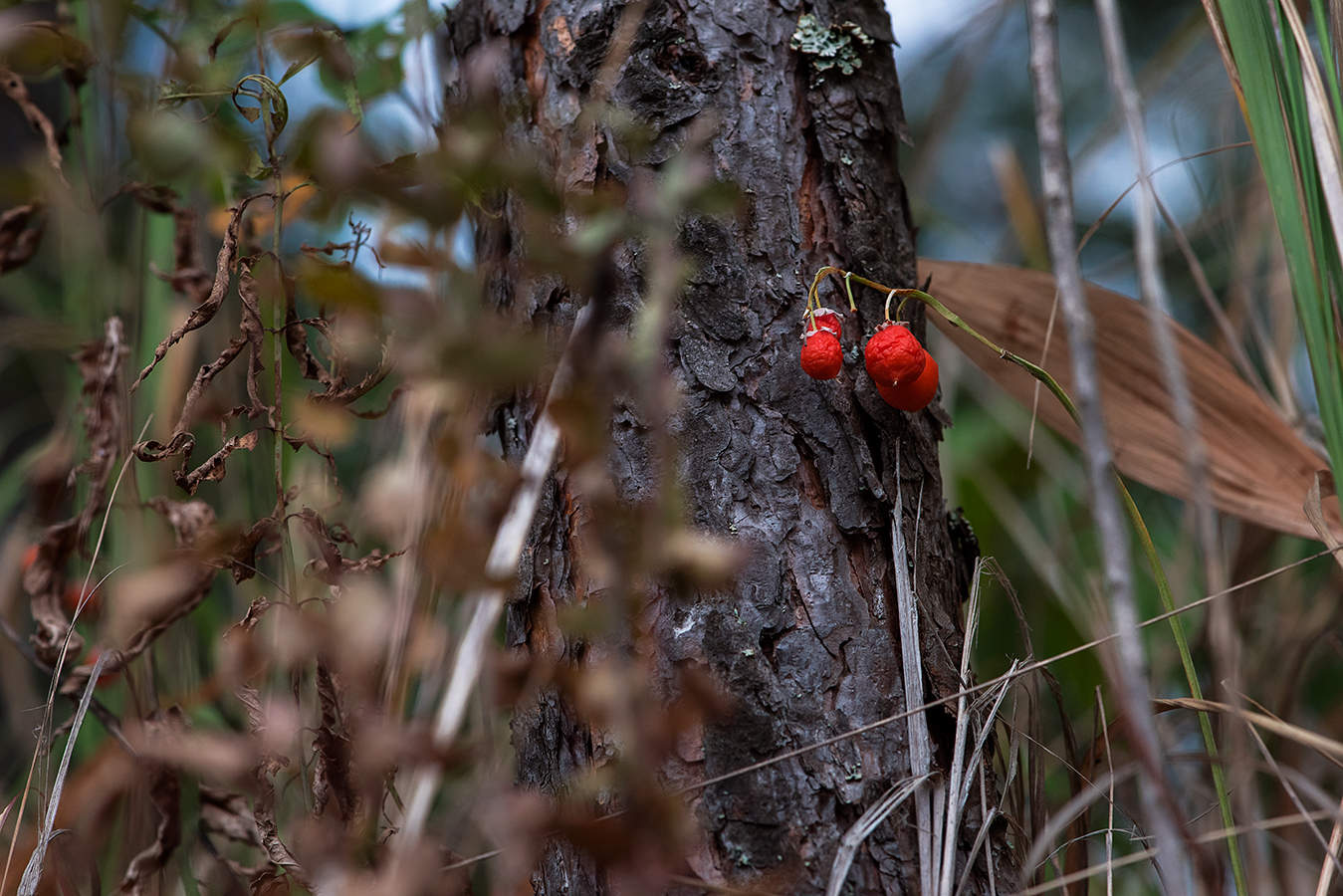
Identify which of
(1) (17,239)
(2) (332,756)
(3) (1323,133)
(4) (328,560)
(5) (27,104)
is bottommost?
(2) (332,756)

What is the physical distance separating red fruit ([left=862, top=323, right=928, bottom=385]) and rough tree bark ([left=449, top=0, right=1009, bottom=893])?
0.08 feet

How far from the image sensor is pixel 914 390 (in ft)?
2.37

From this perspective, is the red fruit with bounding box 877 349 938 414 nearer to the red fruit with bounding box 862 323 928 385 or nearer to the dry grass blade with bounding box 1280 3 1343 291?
the red fruit with bounding box 862 323 928 385

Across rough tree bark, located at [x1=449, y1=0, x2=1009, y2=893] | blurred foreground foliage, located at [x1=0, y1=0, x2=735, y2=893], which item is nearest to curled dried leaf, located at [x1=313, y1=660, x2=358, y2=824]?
blurred foreground foliage, located at [x1=0, y1=0, x2=735, y2=893]

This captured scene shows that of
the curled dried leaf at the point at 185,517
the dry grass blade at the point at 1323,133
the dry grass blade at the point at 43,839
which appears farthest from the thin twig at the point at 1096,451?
the curled dried leaf at the point at 185,517

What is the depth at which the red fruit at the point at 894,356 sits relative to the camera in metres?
0.70

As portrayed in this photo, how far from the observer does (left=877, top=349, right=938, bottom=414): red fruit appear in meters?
0.72

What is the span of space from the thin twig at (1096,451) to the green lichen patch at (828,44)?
32 centimetres

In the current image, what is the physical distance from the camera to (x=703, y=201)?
443mm

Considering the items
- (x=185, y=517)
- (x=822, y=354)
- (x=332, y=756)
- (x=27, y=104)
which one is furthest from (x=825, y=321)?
(x=27, y=104)

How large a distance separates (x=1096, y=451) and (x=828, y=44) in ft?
1.63

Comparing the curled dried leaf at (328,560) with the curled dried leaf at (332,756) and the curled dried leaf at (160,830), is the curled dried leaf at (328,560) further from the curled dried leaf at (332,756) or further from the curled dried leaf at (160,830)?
the curled dried leaf at (160,830)

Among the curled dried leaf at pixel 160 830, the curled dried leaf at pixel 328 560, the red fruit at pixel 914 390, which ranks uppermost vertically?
the red fruit at pixel 914 390

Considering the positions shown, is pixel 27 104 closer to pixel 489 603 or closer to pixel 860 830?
pixel 489 603
